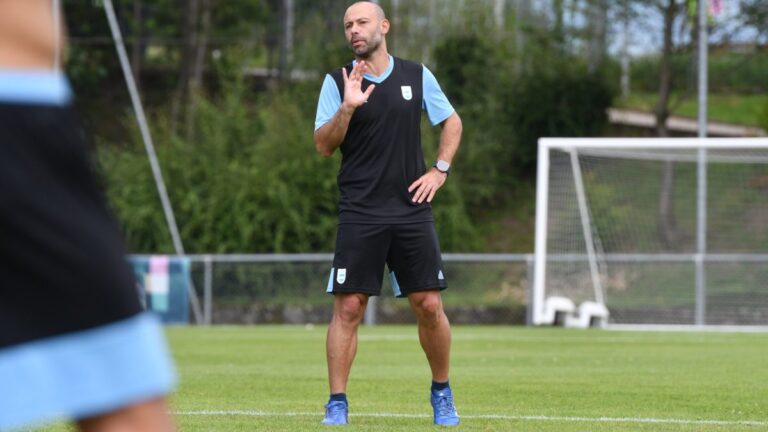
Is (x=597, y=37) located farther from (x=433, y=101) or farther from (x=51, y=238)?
(x=51, y=238)

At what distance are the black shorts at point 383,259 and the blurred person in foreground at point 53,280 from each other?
185 inches

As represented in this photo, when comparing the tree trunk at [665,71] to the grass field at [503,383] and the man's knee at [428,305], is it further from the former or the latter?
the man's knee at [428,305]

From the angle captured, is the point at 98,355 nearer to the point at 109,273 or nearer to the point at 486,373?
the point at 109,273

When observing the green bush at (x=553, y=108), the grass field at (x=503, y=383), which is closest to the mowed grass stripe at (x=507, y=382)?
the grass field at (x=503, y=383)

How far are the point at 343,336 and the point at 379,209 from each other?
2.08 ft

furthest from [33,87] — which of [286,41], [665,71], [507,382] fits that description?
[286,41]

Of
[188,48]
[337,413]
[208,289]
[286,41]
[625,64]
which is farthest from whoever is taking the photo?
[188,48]

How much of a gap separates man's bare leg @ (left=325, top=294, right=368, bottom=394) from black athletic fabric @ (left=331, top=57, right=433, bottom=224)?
388 millimetres

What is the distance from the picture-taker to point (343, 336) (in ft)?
23.7

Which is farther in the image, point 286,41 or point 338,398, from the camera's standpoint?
point 286,41

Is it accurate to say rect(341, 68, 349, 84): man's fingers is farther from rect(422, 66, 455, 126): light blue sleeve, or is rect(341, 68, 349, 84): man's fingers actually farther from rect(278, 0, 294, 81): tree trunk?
rect(278, 0, 294, 81): tree trunk

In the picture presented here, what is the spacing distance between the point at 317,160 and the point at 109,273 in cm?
2401

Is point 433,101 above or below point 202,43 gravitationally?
below

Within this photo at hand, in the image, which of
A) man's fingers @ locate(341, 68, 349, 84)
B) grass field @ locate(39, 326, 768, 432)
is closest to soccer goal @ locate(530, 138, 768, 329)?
grass field @ locate(39, 326, 768, 432)
